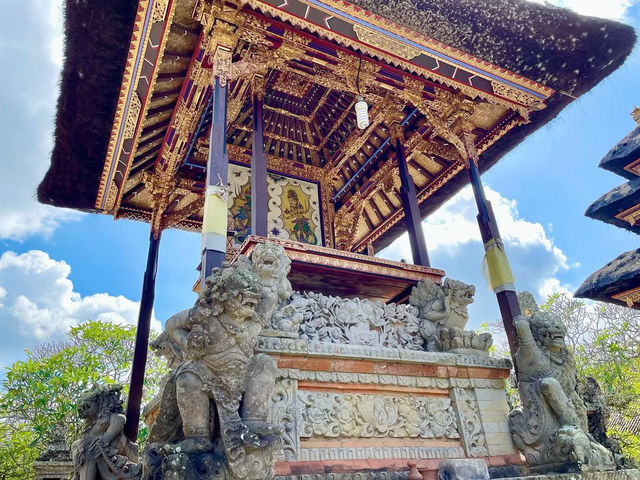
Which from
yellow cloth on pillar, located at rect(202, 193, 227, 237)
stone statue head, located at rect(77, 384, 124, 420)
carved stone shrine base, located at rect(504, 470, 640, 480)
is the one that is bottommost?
carved stone shrine base, located at rect(504, 470, 640, 480)

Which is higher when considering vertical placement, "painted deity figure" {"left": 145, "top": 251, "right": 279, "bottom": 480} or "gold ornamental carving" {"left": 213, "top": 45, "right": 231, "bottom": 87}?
"gold ornamental carving" {"left": 213, "top": 45, "right": 231, "bottom": 87}

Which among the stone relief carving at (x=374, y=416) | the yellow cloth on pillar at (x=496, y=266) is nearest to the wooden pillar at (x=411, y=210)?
the yellow cloth on pillar at (x=496, y=266)

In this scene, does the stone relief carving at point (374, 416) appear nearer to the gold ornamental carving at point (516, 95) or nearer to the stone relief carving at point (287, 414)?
the stone relief carving at point (287, 414)

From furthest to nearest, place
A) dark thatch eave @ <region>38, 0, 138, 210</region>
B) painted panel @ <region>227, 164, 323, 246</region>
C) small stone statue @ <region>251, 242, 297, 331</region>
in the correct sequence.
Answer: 1. painted panel @ <region>227, 164, 323, 246</region>
2. dark thatch eave @ <region>38, 0, 138, 210</region>
3. small stone statue @ <region>251, 242, 297, 331</region>

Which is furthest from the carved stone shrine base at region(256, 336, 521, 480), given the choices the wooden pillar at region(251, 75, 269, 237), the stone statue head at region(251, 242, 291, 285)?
the wooden pillar at region(251, 75, 269, 237)

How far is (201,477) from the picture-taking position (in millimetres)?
3316

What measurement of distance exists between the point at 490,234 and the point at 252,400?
5.50 metres

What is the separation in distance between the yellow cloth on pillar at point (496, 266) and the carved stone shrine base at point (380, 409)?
1.74 m

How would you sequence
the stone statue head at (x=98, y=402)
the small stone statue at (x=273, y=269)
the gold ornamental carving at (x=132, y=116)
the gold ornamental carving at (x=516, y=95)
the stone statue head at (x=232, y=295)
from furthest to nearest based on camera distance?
the gold ornamental carving at (x=516, y=95), the gold ornamental carving at (x=132, y=116), the stone statue head at (x=98, y=402), the small stone statue at (x=273, y=269), the stone statue head at (x=232, y=295)

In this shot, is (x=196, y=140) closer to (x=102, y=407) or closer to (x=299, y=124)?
(x=299, y=124)

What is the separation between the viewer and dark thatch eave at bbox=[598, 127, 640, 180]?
12625 mm

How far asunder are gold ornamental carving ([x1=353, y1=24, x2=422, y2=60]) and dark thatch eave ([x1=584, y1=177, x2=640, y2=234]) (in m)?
8.48

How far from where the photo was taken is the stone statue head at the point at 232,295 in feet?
12.8

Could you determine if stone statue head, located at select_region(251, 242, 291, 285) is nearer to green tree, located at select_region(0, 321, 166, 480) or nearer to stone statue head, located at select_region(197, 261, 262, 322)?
stone statue head, located at select_region(197, 261, 262, 322)
